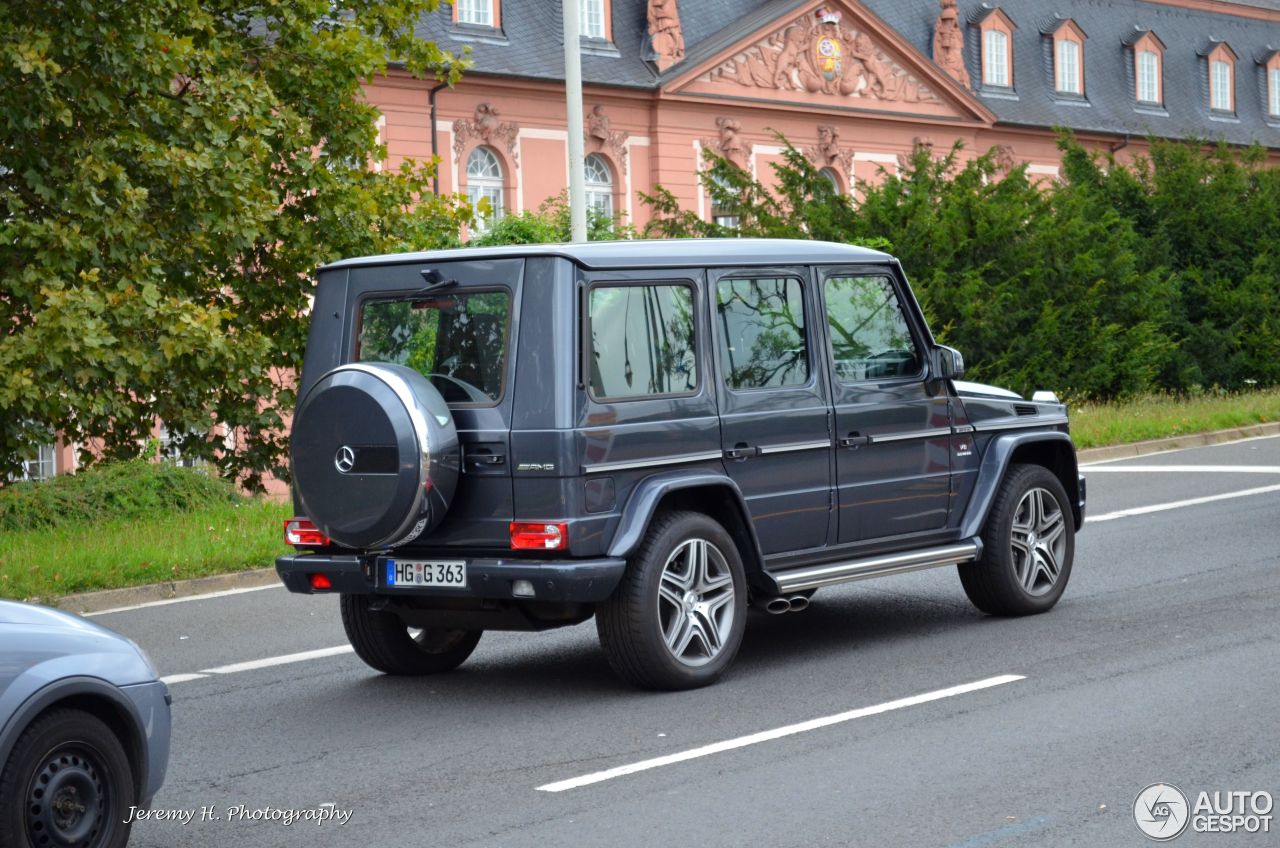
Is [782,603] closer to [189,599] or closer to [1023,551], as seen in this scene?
[1023,551]

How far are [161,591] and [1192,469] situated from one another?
11554 millimetres

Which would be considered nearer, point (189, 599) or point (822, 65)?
point (189, 599)

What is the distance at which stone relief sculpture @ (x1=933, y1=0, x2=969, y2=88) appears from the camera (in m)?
53.7

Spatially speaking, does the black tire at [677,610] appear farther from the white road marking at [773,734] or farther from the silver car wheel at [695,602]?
the white road marking at [773,734]

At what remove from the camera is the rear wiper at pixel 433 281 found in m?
8.71

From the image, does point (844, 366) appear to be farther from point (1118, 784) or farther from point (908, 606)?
point (1118, 784)

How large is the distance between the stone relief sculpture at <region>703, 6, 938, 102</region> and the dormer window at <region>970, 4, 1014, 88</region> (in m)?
4.71

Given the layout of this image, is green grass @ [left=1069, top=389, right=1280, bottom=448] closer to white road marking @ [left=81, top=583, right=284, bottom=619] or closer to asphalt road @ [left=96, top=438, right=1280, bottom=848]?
white road marking @ [left=81, top=583, right=284, bottom=619]

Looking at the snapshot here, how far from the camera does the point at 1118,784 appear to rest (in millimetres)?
6695

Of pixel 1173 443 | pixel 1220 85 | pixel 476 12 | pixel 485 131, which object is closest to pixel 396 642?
pixel 1173 443

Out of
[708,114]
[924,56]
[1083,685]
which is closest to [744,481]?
[1083,685]

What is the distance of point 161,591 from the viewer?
1350cm

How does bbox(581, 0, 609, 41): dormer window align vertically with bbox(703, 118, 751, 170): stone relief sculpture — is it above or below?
above

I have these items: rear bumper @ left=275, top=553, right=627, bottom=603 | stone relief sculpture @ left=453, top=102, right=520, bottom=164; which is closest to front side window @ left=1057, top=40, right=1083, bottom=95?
stone relief sculpture @ left=453, top=102, right=520, bottom=164
